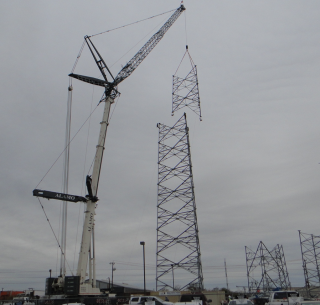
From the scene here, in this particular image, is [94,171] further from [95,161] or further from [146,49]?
[146,49]

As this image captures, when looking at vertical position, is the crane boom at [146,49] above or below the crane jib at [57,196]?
above

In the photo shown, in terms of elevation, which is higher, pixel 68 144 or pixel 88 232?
pixel 68 144

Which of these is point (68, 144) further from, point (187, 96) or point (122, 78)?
point (187, 96)

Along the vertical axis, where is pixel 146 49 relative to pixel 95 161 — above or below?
above

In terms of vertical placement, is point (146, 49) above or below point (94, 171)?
above

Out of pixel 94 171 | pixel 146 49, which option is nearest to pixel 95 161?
Result: pixel 94 171

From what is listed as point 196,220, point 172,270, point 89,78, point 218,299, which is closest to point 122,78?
point 89,78

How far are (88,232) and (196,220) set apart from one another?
42.6 ft

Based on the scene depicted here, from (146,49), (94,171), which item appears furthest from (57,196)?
(146,49)

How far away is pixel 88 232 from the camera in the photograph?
29.2 m

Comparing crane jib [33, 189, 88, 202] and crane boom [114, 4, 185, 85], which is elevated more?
crane boom [114, 4, 185, 85]

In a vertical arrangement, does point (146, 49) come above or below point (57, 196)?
above

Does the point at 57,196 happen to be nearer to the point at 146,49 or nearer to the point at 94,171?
the point at 94,171

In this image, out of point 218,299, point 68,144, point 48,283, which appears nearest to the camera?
point 48,283
